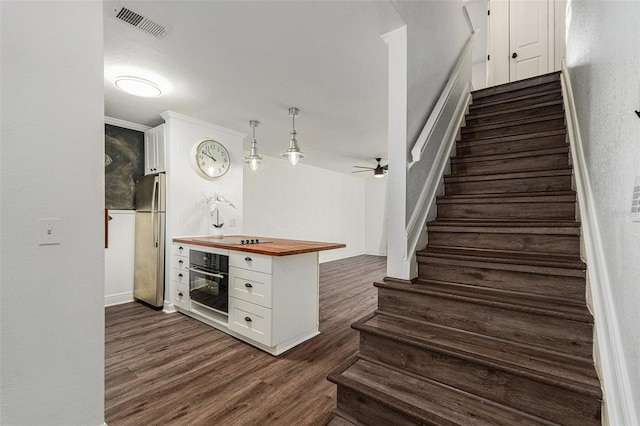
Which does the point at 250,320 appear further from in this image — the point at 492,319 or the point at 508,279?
the point at 508,279

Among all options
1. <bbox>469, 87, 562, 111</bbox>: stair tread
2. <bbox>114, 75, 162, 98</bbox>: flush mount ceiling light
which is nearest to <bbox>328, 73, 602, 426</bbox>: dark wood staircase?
<bbox>469, 87, 562, 111</bbox>: stair tread

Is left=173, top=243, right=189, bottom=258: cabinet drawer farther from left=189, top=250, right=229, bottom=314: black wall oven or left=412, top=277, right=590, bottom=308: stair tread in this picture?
left=412, top=277, right=590, bottom=308: stair tread

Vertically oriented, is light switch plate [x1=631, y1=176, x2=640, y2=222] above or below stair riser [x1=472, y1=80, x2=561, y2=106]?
below

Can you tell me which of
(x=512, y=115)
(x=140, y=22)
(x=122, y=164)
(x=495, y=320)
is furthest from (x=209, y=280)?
(x=512, y=115)

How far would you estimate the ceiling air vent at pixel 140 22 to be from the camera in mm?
1819

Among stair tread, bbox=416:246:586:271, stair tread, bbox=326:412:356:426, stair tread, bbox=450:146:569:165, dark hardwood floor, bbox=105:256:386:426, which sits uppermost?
stair tread, bbox=450:146:569:165

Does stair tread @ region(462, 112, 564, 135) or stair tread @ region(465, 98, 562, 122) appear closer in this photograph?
stair tread @ region(462, 112, 564, 135)

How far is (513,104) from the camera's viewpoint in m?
3.02

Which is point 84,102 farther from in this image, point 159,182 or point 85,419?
point 159,182

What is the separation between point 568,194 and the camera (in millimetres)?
1910

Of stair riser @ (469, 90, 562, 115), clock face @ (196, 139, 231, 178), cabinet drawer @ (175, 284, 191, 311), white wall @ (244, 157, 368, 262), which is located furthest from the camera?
white wall @ (244, 157, 368, 262)

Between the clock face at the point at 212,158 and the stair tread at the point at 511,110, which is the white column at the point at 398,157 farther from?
the clock face at the point at 212,158

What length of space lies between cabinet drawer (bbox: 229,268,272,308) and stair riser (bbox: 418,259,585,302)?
132 centimetres

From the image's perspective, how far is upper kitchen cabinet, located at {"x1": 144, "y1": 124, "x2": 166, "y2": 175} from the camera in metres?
3.75
